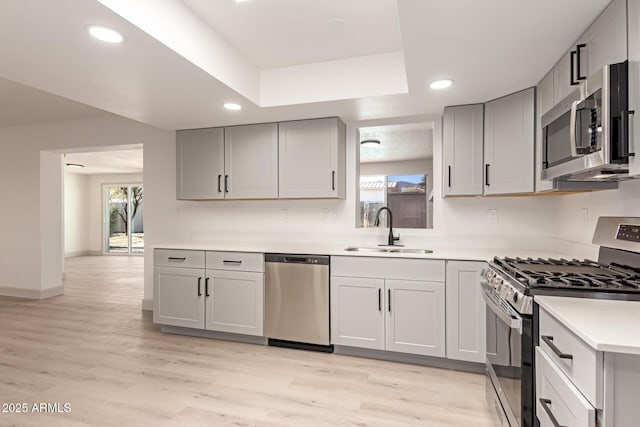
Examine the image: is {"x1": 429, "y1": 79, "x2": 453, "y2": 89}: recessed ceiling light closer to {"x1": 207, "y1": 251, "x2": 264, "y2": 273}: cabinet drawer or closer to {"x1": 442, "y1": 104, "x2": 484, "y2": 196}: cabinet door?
{"x1": 442, "y1": 104, "x2": 484, "y2": 196}: cabinet door

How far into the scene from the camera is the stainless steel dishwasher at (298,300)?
9.66ft

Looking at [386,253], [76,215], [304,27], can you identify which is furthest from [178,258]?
[76,215]

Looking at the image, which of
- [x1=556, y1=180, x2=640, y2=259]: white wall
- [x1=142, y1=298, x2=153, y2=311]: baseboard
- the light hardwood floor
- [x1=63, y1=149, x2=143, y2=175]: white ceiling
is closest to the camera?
[x1=556, y1=180, x2=640, y2=259]: white wall

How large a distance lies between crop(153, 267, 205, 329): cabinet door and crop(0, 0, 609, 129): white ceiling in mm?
1505

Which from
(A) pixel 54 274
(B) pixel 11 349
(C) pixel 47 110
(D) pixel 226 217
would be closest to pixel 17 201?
(A) pixel 54 274

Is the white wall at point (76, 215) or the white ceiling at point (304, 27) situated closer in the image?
the white ceiling at point (304, 27)

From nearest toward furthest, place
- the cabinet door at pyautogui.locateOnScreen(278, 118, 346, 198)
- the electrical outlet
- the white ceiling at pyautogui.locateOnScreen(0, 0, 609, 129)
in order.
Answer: the white ceiling at pyautogui.locateOnScreen(0, 0, 609, 129) < the electrical outlet < the cabinet door at pyautogui.locateOnScreen(278, 118, 346, 198)

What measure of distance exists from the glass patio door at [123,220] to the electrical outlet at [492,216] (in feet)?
30.1

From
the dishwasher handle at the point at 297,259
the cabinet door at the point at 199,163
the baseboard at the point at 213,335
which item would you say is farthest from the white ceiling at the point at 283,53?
the baseboard at the point at 213,335

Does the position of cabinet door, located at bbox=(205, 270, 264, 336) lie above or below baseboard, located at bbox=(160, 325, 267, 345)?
above

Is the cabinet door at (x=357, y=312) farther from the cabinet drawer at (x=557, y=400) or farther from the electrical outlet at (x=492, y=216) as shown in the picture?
the cabinet drawer at (x=557, y=400)

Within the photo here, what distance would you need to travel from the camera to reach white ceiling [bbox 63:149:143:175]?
6562mm

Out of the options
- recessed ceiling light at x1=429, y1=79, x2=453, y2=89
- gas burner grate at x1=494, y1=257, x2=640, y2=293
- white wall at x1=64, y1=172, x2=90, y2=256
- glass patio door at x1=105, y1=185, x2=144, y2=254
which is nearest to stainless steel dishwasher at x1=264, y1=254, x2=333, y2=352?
gas burner grate at x1=494, y1=257, x2=640, y2=293

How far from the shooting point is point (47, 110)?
412 cm
